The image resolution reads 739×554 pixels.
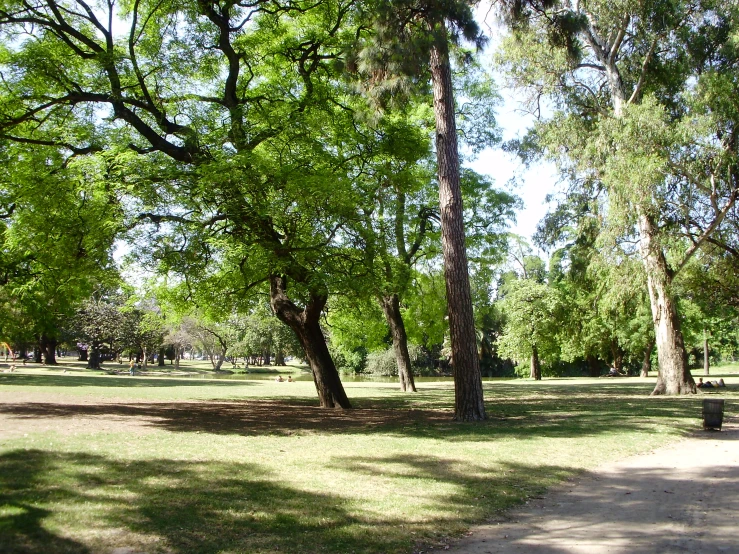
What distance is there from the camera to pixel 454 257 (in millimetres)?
13516

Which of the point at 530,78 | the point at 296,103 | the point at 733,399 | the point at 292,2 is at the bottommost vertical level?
the point at 733,399

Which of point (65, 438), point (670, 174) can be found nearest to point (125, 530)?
point (65, 438)

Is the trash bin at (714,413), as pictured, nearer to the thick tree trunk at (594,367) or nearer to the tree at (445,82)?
the tree at (445,82)

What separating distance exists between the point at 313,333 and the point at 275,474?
9723mm

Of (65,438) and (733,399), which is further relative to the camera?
(733,399)

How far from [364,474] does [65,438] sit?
5.43m

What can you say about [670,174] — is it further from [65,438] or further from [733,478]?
[65,438]

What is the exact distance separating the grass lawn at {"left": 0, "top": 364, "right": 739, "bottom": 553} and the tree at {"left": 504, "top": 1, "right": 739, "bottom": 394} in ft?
28.6

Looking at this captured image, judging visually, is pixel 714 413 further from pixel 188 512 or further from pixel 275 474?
pixel 188 512

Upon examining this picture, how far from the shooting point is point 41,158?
1399 centimetres

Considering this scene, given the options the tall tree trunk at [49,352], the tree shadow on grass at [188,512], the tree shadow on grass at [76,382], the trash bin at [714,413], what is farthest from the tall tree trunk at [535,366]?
the tall tree trunk at [49,352]

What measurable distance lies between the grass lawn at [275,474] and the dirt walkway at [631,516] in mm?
394

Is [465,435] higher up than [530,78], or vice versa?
[530,78]

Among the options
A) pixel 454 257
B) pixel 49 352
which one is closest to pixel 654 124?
pixel 454 257
